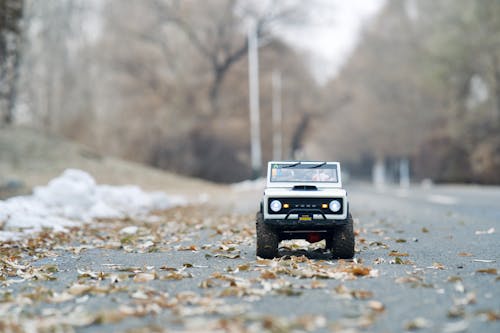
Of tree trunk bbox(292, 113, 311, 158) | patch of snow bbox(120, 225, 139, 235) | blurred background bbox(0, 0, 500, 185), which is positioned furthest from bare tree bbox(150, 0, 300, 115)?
patch of snow bbox(120, 225, 139, 235)

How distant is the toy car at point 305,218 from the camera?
10180 millimetres

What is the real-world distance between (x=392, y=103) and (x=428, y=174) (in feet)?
26.1

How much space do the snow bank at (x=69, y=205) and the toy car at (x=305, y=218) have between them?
19.6 feet

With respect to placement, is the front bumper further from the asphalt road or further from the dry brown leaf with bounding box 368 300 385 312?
the dry brown leaf with bounding box 368 300 385 312

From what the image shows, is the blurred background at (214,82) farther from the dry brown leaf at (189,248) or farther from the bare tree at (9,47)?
the dry brown leaf at (189,248)

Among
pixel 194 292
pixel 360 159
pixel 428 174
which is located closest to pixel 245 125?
pixel 428 174

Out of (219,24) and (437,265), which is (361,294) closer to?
(437,265)

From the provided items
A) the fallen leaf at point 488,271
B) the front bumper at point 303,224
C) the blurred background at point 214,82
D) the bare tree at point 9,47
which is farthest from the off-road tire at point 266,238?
the blurred background at point 214,82

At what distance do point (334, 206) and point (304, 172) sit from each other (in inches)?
46.4

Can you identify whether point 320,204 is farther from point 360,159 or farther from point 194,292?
point 360,159

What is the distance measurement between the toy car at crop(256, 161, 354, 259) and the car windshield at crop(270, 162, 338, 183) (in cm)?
38

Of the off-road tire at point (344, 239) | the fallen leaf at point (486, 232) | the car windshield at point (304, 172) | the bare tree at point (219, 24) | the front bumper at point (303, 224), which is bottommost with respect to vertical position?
the fallen leaf at point (486, 232)

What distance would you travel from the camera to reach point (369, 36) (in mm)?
75250

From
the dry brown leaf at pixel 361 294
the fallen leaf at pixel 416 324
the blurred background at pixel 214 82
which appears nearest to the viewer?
the fallen leaf at pixel 416 324
